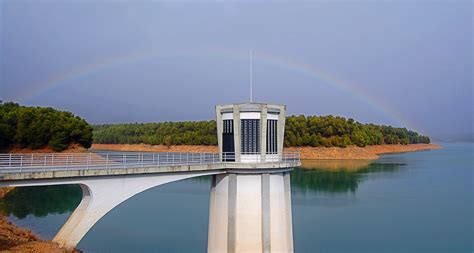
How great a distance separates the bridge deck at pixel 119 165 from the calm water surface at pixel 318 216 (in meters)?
9.62

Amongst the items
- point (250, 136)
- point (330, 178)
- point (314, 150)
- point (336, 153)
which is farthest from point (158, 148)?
point (250, 136)

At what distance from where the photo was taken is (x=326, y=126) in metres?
103

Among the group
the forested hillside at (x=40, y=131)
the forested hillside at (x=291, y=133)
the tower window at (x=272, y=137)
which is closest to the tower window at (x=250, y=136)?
the tower window at (x=272, y=137)

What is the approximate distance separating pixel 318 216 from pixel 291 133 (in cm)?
6128

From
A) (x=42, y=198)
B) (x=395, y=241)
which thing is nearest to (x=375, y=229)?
(x=395, y=241)

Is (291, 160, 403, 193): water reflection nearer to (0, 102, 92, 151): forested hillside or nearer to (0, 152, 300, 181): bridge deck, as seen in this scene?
(0, 102, 92, 151): forested hillside

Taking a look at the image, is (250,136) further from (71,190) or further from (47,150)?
(47,150)

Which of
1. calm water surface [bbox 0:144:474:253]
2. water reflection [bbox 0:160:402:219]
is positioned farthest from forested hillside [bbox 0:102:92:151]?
calm water surface [bbox 0:144:474:253]

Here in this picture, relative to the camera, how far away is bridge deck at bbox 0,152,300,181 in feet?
49.2

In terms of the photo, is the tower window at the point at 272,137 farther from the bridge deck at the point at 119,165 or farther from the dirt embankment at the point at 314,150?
the dirt embankment at the point at 314,150

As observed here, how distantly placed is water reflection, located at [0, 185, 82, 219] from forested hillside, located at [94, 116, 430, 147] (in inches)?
1860

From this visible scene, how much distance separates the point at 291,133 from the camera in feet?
327

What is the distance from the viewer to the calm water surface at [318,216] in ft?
98.8

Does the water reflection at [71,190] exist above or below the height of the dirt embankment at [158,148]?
below
